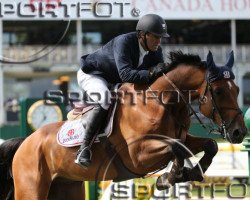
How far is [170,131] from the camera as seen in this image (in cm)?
530

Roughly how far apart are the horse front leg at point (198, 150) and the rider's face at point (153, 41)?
783 millimetres

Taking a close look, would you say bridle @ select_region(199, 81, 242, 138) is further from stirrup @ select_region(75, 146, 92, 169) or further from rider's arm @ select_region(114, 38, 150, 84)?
stirrup @ select_region(75, 146, 92, 169)

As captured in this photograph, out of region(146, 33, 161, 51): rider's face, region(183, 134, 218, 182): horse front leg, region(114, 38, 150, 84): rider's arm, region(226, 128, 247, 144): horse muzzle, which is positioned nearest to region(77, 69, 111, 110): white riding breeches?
region(114, 38, 150, 84): rider's arm

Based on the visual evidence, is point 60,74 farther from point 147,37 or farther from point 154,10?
point 147,37

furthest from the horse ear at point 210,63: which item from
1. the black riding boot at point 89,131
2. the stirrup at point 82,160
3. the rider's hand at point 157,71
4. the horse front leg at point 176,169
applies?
the stirrup at point 82,160

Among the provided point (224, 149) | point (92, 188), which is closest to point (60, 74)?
point (224, 149)

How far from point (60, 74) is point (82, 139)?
2669cm

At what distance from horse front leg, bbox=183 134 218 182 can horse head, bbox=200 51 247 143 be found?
235 mm

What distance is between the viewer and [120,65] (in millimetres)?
5406

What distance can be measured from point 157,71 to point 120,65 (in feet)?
1.02

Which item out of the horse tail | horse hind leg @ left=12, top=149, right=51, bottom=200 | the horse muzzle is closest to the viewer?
the horse muzzle

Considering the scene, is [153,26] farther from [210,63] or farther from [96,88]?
[96,88]

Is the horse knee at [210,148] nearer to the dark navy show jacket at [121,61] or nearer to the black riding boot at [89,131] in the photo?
the dark navy show jacket at [121,61]

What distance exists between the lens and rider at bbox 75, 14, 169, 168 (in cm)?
541
